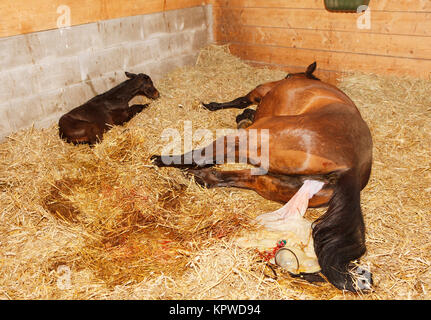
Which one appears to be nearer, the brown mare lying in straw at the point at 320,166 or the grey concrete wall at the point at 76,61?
the brown mare lying in straw at the point at 320,166

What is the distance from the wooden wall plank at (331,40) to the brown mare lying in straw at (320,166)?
1941 millimetres

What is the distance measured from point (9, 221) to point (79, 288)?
3.31ft

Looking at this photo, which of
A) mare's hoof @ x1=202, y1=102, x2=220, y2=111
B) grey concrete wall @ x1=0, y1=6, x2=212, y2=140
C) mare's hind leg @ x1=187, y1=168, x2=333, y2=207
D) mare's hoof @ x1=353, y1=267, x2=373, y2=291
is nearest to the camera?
mare's hoof @ x1=353, y1=267, x2=373, y2=291

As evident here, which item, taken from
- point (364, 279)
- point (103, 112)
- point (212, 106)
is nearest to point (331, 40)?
point (212, 106)

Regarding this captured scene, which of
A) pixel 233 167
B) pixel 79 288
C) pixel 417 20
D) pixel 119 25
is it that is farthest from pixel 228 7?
A: pixel 79 288

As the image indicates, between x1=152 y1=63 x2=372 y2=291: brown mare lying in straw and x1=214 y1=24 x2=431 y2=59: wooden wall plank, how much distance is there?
6.37 feet

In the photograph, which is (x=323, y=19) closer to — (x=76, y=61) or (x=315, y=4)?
(x=315, y=4)

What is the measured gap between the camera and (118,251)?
228 centimetres

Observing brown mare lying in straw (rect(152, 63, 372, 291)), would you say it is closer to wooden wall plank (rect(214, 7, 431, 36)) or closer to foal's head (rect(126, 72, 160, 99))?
foal's head (rect(126, 72, 160, 99))

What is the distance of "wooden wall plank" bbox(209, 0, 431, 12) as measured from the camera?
158 inches

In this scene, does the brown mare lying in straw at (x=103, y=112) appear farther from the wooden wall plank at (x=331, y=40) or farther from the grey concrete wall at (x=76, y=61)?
the wooden wall plank at (x=331, y=40)

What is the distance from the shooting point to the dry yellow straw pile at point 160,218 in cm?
198

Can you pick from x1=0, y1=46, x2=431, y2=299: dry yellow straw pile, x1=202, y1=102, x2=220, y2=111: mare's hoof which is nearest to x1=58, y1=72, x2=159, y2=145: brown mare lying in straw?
x1=0, y1=46, x2=431, y2=299: dry yellow straw pile

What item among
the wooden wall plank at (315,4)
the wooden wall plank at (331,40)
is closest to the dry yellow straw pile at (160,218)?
the wooden wall plank at (331,40)
